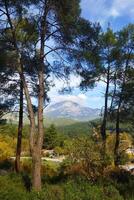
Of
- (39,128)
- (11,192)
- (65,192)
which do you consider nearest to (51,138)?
(39,128)

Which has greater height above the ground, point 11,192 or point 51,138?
point 51,138

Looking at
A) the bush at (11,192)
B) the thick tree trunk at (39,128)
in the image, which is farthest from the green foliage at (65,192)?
the thick tree trunk at (39,128)

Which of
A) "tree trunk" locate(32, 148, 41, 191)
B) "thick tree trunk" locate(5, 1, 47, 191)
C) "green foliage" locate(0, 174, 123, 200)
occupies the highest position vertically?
"thick tree trunk" locate(5, 1, 47, 191)

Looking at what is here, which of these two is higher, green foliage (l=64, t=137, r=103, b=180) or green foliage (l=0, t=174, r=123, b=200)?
green foliage (l=64, t=137, r=103, b=180)

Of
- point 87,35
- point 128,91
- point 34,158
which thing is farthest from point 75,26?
point 128,91

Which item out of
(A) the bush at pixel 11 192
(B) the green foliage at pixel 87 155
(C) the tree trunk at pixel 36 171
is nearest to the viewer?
(A) the bush at pixel 11 192

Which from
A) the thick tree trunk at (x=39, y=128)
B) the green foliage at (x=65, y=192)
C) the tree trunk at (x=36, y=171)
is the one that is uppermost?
the thick tree trunk at (x=39, y=128)

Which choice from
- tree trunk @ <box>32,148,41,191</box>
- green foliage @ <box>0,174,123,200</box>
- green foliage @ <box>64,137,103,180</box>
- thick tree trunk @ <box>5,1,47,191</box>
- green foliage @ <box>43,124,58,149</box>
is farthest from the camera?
green foliage @ <box>43,124,58,149</box>

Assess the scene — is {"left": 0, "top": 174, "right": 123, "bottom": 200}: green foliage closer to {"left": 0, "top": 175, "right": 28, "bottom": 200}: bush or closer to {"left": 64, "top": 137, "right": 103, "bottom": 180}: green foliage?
{"left": 0, "top": 175, "right": 28, "bottom": 200}: bush

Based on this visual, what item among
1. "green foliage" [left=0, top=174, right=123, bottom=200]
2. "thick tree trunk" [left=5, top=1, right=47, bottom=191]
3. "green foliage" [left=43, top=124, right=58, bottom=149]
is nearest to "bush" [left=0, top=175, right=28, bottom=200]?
"green foliage" [left=0, top=174, right=123, bottom=200]

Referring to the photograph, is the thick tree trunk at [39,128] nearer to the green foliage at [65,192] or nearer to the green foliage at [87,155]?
the green foliage at [65,192]

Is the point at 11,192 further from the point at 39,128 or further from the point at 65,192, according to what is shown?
the point at 39,128

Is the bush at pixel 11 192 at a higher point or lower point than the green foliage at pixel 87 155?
lower

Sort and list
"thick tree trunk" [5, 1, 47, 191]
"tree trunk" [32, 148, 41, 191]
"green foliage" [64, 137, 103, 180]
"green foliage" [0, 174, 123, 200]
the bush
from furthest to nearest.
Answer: "green foliage" [64, 137, 103, 180] < "thick tree trunk" [5, 1, 47, 191] < "tree trunk" [32, 148, 41, 191] < "green foliage" [0, 174, 123, 200] < the bush
